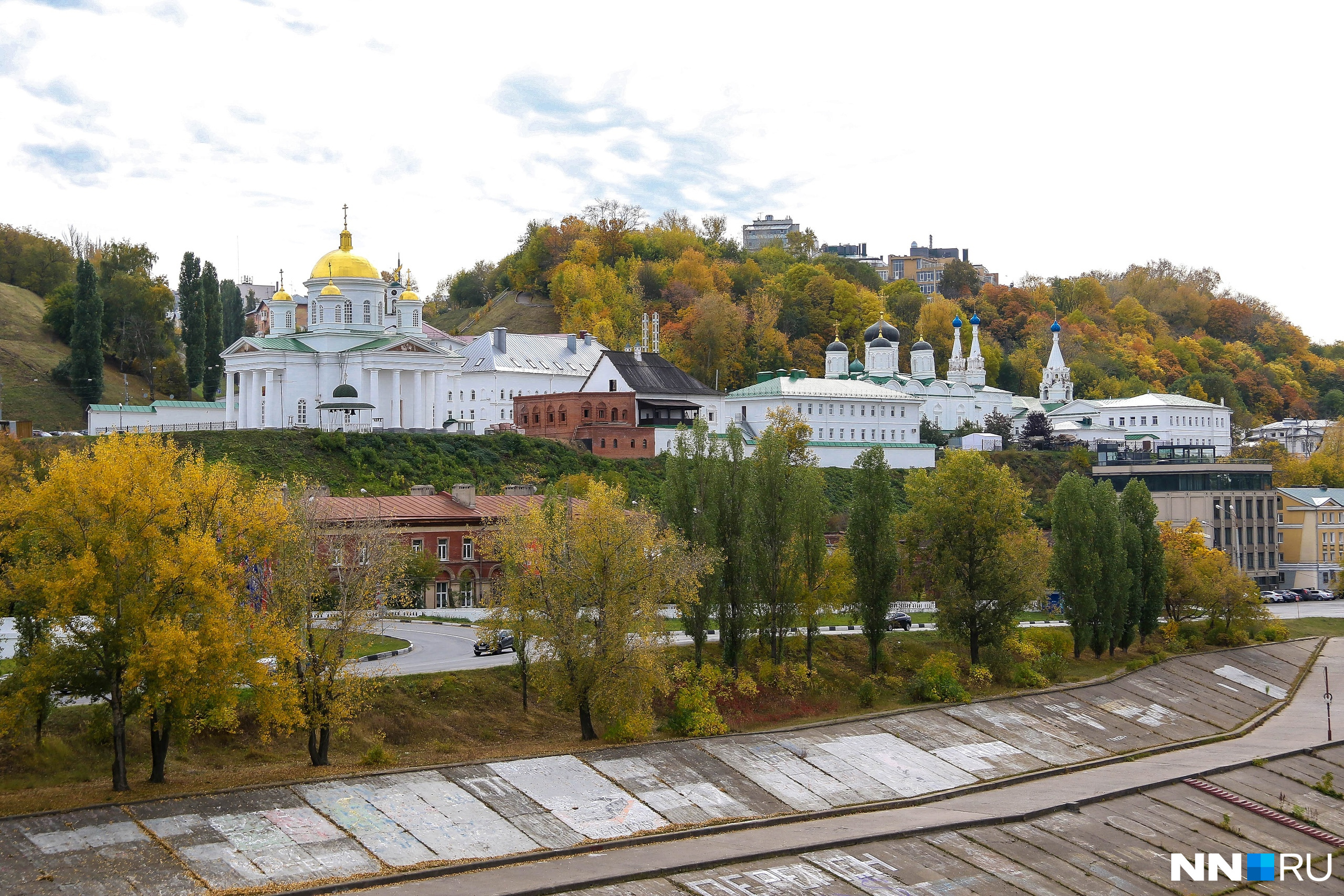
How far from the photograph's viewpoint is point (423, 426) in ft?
267

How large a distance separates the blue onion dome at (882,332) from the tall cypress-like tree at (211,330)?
58020 mm

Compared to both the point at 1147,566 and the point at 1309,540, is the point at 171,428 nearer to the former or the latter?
the point at 1147,566

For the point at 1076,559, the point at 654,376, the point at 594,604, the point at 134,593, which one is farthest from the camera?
the point at 654,376

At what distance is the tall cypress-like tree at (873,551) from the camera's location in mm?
48344

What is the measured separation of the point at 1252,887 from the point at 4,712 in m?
27.2

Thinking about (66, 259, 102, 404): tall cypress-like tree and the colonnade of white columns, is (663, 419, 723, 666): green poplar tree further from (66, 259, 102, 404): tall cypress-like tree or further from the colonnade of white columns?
(66, 259, 102, 404): tall cypress-like tree

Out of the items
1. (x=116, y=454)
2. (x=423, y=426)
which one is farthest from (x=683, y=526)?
(x=423, y=426)

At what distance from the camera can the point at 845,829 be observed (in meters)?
31.7

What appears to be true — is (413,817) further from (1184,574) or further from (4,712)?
(1184,574)

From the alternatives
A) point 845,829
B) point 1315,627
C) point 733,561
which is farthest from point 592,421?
point 845,829

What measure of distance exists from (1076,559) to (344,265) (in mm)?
47095

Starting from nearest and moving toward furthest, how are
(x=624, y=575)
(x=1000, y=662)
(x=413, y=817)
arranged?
(x=413, y=817)
(x=624, y=575)
(x=1000, y=662)

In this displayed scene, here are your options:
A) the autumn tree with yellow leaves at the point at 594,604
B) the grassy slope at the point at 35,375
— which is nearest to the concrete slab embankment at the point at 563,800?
the autumn tree with yellow leaves at the point at 594,604

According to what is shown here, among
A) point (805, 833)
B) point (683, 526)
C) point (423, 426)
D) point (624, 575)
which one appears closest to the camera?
point (805, 833)
